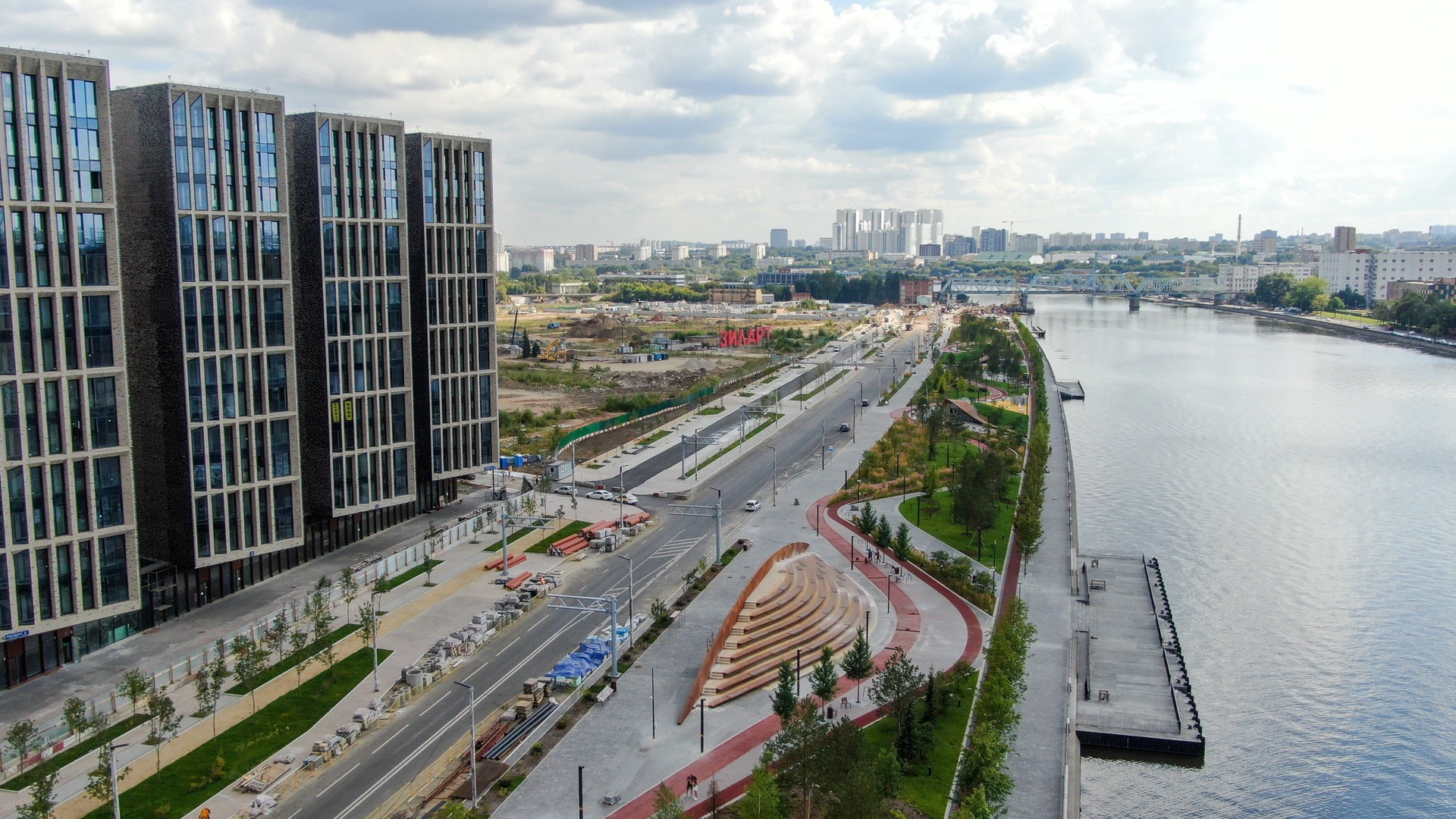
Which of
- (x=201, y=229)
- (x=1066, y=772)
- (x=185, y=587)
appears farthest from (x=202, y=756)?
(x=1066, y=772)

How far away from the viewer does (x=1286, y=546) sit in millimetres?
57250

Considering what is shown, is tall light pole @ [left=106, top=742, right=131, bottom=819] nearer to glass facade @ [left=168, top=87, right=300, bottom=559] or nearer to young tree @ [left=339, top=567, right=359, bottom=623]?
young tree @ [left=339, top=567, right=359, bottom=623]

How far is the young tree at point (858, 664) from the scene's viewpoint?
1469 inches

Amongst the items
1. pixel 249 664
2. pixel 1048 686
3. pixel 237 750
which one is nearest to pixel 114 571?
pixel 249 664

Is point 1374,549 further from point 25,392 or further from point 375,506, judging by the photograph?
point 25,392

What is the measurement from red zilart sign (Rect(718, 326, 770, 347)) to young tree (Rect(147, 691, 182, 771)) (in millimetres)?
129980

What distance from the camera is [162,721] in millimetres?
32281

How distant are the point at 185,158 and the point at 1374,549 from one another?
58.7 meters

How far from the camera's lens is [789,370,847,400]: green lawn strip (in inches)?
4146

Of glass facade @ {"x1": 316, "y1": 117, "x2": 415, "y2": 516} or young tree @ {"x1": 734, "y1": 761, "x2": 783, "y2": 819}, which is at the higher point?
glass facade @ {"x1": 316, "y1": 117, "x2": 415, "y2": 516}

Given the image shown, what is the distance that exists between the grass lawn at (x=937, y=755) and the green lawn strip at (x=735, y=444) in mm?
35852

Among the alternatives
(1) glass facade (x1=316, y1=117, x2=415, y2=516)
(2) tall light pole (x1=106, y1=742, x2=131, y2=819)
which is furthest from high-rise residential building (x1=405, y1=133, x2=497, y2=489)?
(2) tall light pole (x1=106, y1=742, x2=131, y2=819)

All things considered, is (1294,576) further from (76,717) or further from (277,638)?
(76,717)

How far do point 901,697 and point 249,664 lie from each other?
2051 centimetres
